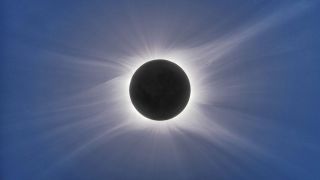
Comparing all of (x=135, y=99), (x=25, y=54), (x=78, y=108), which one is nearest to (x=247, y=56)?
(x=135, y=99)

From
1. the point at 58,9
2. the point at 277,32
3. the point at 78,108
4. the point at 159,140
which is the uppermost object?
the point at 58,9

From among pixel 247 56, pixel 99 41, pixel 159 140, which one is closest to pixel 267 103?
pixel 247 56

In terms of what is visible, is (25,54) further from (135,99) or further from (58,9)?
(135,99)

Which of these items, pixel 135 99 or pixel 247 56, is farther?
pixel 247 56

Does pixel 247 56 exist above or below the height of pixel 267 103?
above

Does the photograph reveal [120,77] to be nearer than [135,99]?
No

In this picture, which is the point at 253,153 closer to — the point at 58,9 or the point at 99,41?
→ the point at 99,41
